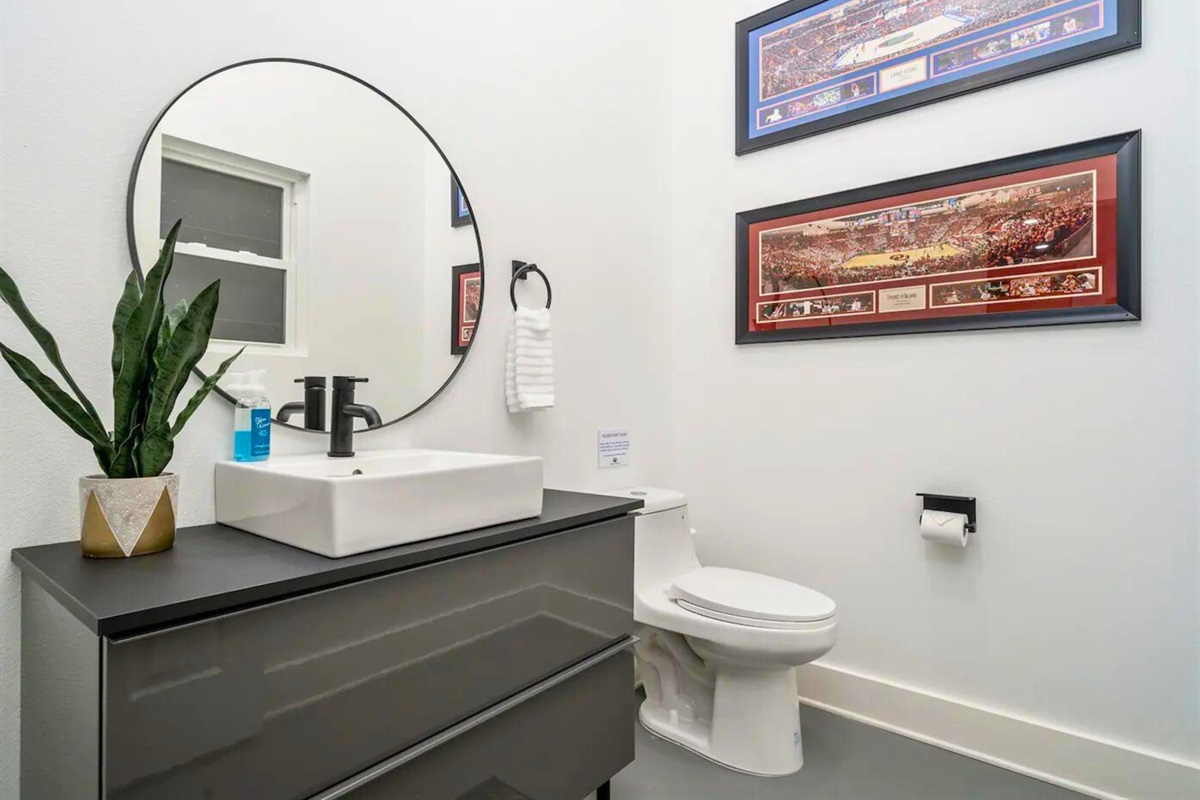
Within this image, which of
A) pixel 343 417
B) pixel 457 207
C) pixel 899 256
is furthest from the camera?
pixel 899 256

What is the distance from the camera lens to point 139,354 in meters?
0.98

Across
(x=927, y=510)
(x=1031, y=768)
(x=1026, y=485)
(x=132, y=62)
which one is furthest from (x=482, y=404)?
(x=1031, y=768)

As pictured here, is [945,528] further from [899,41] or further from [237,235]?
[237,235]

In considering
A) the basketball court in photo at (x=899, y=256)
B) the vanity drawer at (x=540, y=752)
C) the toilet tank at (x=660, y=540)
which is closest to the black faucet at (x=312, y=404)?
the vanity drawer at (x=540, y=752)

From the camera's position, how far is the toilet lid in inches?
65.6

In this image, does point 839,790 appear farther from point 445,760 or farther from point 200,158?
point 200,158

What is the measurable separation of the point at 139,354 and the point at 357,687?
24.4 inches

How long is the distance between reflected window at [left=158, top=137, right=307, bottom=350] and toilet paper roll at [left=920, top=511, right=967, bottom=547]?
1797mm

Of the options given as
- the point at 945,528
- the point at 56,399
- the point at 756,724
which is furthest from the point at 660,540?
the point at 56,399

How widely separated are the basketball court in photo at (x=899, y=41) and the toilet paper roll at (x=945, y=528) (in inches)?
58.5

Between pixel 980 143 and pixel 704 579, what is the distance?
1.57 meters

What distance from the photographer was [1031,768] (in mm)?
1758

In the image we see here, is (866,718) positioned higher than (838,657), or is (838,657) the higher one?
(838,657)

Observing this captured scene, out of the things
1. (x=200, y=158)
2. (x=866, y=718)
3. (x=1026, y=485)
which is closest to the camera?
(x=200, y=158)
